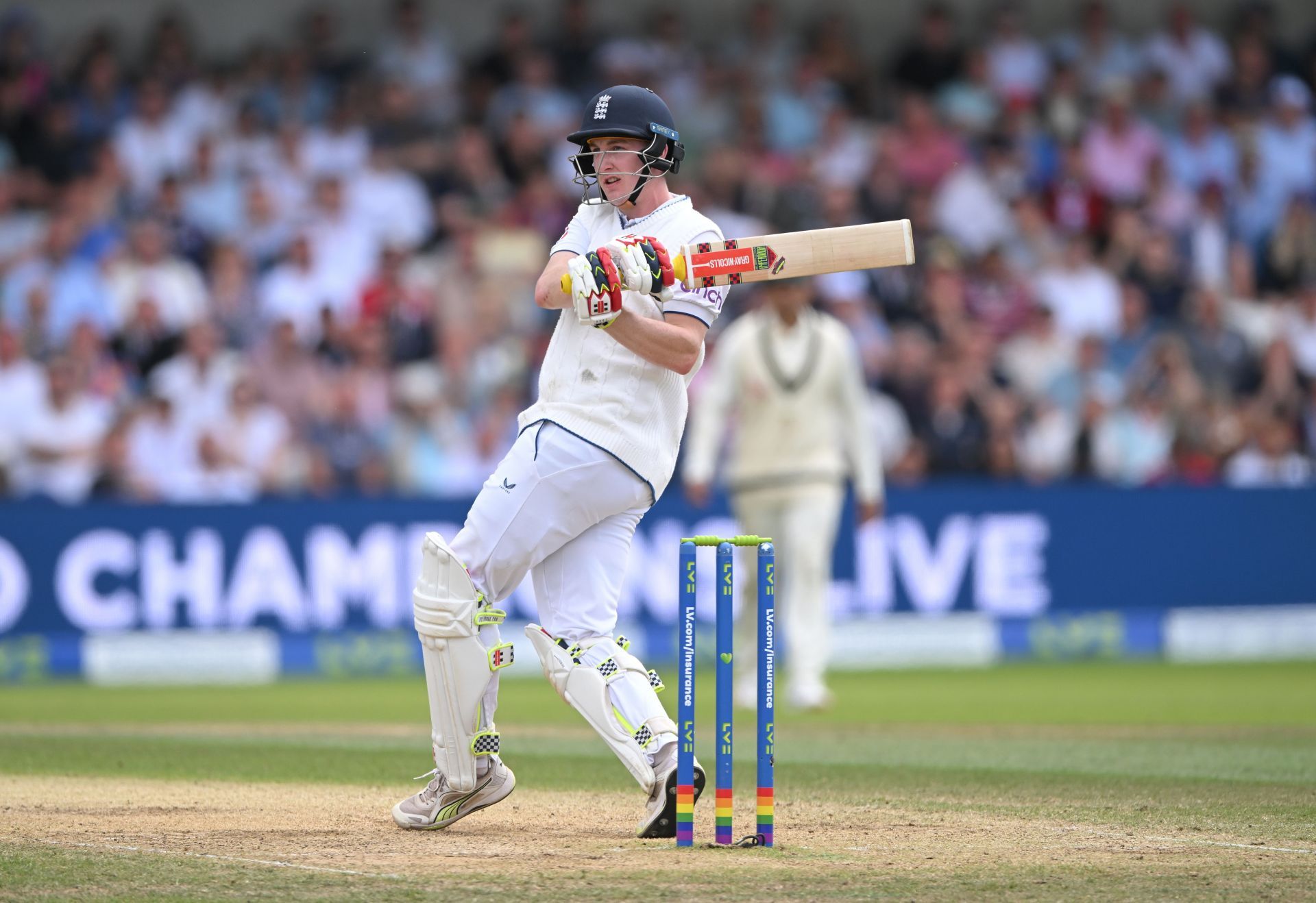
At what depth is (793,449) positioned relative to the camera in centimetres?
960

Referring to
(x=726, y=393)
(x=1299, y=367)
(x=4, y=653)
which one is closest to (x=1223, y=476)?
(x=1299, y=367)

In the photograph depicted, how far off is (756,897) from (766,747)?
0.61 m

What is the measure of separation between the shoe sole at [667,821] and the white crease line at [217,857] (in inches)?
32.9

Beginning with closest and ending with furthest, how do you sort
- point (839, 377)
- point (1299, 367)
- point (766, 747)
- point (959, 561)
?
point (766, 747) → point (839, 377) → point (959, 561) → point (1299, 367)

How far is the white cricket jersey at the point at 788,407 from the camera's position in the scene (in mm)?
9609

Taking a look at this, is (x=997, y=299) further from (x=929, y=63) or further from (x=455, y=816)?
(x=455, y=816)

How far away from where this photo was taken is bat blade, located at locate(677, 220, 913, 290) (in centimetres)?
496

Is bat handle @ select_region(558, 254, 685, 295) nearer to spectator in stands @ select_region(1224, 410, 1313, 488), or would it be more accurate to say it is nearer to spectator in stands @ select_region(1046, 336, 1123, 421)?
spectator in stands @ select_region(1046, 336, 1123, 421)

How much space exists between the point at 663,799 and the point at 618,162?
5.58 feet

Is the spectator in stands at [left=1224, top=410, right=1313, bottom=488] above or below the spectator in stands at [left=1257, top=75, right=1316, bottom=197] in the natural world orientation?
below

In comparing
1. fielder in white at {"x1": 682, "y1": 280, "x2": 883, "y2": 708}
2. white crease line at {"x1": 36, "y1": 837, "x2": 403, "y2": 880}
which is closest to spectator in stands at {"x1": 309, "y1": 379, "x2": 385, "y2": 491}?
fielder in white at {"x1": 682, "y1": 280, "x2": 883, "y2": 708}

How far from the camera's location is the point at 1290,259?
15.7m

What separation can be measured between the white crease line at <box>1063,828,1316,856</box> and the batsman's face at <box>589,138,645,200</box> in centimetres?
218

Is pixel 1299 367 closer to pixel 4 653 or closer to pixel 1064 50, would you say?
pixel 1064 50
